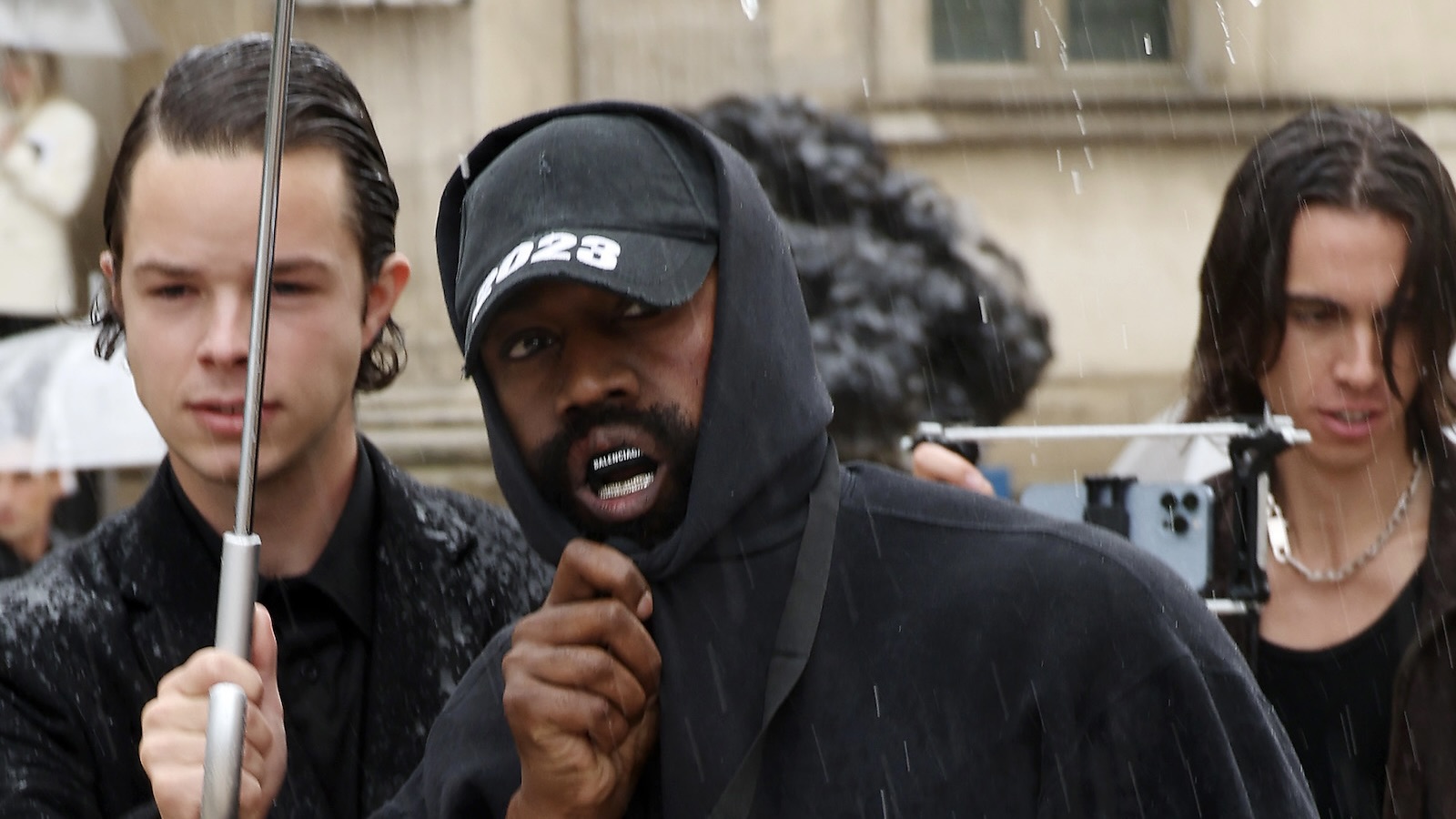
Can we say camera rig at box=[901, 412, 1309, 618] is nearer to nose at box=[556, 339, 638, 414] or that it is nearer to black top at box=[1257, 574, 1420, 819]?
black top at box=[1257, 574, 1420, 819]

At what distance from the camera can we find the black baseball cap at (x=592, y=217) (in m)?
2.02

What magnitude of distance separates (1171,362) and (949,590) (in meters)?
5.75

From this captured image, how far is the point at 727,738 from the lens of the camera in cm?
205

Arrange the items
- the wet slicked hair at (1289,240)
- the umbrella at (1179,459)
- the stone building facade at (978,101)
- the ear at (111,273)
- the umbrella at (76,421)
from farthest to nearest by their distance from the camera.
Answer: the stone building facade at (978,101)
the umbrella at (76,421)
the umbrella at (1179,459)
the wet slicked hair at (1289,240)
the ear at (111,273)

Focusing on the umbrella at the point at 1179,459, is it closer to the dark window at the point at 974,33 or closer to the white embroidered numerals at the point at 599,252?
the white embroidered numerals at the point at 599,252

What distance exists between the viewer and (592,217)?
208cm

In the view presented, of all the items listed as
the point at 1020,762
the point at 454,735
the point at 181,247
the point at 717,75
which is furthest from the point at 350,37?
the point at 1020,762

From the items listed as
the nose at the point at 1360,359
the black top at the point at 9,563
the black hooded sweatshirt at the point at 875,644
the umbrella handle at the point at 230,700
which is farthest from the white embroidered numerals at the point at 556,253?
the black top at the point at 9,563

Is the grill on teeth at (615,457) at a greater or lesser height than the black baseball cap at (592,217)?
lesser

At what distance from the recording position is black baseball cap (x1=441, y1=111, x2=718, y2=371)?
202cm

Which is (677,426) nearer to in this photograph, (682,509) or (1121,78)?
(682,509)

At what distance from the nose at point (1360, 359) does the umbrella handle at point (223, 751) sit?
2.08m

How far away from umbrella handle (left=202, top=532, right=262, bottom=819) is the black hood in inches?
11.5

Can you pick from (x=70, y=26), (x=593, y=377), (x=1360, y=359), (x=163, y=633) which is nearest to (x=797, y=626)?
(x=593, y=377)
